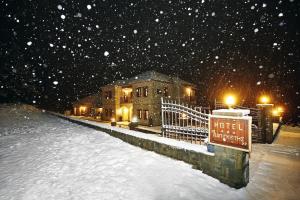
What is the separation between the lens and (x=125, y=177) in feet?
20.3

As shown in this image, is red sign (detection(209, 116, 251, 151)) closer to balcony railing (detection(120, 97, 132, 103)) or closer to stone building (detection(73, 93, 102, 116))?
balcony railing (detection(120, 97, 132, 103))

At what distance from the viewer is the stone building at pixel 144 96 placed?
27.3 m

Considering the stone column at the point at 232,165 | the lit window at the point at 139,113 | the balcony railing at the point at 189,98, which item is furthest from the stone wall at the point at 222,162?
the balcony railing at the point at 189,98

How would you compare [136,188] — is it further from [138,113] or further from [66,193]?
[138,113]

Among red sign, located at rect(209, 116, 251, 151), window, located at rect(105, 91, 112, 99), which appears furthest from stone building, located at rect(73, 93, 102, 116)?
red sign, located at rect(209, 116, 251, 151)

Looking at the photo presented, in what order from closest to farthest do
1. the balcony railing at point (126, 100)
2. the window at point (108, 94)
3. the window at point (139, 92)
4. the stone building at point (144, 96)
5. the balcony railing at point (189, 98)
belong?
the stone building at point (144, 96) → the window at point (139, 92) → the balcony railing at point (189, 98) → the balcony railing at point (126, 100) → the window at point (108, 94)

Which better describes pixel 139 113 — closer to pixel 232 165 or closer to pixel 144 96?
pixel 144 96

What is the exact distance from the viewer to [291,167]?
293 inches

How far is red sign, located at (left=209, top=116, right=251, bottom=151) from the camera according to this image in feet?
17.6

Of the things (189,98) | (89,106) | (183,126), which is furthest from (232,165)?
(89,106)

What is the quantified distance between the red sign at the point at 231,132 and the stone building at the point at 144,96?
16285mm

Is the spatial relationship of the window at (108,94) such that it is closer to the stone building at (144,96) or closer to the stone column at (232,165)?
the stone building at (144,96)

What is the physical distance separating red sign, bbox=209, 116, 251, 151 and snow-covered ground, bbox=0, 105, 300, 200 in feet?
3.99

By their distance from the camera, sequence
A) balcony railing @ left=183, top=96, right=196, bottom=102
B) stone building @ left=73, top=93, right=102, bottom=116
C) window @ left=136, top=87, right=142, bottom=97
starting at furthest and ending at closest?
stone building @ left=73, top=93, right=102, bottom=116 → balcony railing @ left=183, top=96, right=196, bottom=102 → window @ left=136, top=87, right=142, bottom=97
